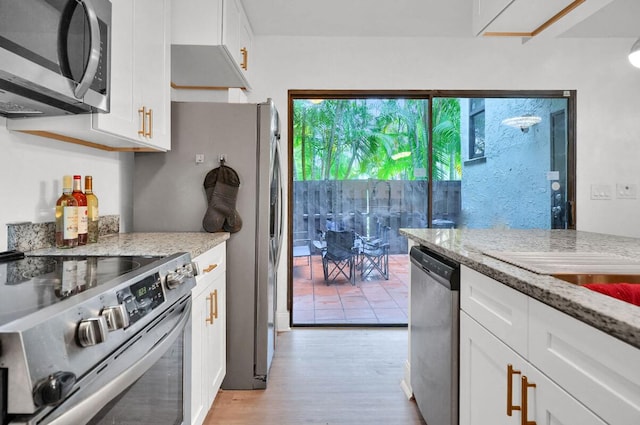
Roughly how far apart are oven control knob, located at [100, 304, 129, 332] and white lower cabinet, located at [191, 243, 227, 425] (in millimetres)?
662

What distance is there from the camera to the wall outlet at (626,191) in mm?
3107

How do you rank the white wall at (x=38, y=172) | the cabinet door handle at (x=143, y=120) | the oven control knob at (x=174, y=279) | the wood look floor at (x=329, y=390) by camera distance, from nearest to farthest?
1. the oven control knob at (x=174, y=279)
2. the white wall at (x=38, y=172)
3. the cabinet door handle at (x=143, y=120)
4. the wood look floor at (x=329, y=390)

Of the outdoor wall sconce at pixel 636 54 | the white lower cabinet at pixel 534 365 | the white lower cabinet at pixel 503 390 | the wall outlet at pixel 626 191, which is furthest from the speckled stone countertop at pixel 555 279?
the wall outlet at pixel 626 191

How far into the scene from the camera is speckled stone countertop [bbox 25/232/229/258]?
1393mm

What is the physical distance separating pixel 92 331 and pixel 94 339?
0.02 m

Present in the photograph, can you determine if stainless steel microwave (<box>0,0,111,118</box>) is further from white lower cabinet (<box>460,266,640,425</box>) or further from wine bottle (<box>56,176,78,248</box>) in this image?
white lower cabinet (<box>460,266,640,425</box>)

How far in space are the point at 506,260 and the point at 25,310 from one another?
1.22m

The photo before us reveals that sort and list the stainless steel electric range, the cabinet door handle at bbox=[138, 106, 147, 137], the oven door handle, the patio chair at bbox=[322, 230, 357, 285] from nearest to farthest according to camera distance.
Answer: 1. the stainless steel electric range
2. the oven door handle
3. the cabinet door handle at bbox=[138, 106, 147, 137]
4. the patio chair at bbox=[322, 230, 357, 285]

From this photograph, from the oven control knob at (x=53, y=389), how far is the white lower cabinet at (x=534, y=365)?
0.96m

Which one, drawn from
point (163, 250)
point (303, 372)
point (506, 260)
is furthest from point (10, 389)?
point (303, 372)

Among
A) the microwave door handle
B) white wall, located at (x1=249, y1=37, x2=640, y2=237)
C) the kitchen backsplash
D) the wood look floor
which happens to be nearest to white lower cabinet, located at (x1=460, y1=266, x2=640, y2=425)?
the wood look floor

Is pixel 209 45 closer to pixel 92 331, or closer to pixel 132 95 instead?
pixel 132 95

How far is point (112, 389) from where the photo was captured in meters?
0.81

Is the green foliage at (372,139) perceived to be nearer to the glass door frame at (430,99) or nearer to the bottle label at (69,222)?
the glass door frame at (430,99)
